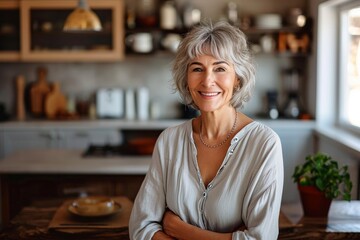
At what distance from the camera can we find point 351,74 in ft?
16.2

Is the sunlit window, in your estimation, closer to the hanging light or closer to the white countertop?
the white countertop

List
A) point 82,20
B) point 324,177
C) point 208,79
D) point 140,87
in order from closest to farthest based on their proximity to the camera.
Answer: point 208,79, point 324,177, point 82,20, point 140,87

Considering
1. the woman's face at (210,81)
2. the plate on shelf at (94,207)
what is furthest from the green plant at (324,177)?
the plate on shelf at (94,207)

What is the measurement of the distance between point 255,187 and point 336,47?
151 inches

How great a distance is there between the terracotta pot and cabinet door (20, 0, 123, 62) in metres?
3.58

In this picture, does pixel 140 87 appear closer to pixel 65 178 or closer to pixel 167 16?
pixel 167 16

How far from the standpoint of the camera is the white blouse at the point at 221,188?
178 cm

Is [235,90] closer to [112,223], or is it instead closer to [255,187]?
[255,187]

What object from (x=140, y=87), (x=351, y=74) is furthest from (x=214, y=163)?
(x=140, y=87)

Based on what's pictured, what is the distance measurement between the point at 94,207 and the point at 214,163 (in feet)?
2.35

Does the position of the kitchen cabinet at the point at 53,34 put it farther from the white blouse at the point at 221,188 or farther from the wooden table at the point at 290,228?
the white blouse at the point at 221,188

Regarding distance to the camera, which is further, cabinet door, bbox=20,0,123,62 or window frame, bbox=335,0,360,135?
cabinet door, bbox=20,0,123,62

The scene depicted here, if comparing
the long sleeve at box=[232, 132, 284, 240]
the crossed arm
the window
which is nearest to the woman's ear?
the long sleeve at box=[232, 132, 284, 240]

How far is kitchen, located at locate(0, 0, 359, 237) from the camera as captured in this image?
536 cm
